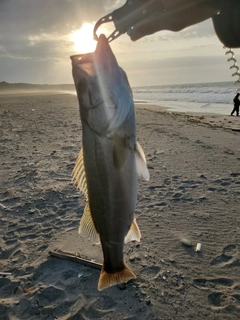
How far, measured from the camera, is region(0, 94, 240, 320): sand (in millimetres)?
3252

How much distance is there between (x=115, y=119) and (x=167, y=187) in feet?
13.2

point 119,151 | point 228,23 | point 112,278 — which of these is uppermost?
point 228,23

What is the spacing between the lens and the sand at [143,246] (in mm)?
3252

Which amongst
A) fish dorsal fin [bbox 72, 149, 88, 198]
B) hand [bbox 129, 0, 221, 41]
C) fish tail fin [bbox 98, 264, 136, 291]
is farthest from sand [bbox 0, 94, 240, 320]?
hand [bbox 129, 0, 221, 41]

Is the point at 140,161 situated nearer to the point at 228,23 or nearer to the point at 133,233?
the point at 133,233

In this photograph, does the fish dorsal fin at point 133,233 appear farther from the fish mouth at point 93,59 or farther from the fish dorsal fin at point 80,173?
the fish mouth at point 93,59

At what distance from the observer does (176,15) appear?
221cm

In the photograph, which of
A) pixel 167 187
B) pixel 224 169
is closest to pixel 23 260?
pixel 167 187

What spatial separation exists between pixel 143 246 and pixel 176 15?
10.2 ft

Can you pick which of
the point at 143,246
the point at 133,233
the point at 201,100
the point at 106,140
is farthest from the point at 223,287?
the point at 201,100

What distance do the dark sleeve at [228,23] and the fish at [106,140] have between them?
0.81 meters

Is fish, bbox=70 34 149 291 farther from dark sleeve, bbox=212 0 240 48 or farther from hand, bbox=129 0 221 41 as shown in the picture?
dark sleeve, bbox=212 0 240 48

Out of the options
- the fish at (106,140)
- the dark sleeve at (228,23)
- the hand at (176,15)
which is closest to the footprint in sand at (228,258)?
the fish at (106,140)

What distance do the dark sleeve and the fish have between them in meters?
0.81
